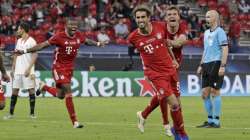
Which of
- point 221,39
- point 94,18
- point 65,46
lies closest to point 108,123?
point 65,46

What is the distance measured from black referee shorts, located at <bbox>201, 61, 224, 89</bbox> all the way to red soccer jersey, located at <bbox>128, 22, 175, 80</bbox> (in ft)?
13.6

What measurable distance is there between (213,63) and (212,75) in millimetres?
288

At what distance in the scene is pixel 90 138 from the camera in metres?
15.5

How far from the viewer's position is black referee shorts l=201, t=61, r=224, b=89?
19062 millimetres

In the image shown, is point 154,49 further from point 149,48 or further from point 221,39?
point 221,39

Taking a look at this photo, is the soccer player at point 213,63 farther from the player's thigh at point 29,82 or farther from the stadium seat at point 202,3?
the stadium seat at point 202,3

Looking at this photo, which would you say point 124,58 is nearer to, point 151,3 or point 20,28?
point 151,3

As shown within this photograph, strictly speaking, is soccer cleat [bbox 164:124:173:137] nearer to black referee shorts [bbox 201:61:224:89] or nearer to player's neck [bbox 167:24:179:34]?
player's neck [bbox 167:24:179:34]

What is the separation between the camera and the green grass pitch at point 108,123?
627 inches

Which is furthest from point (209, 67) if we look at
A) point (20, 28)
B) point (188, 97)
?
point (188, 97)

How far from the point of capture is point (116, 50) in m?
39.2

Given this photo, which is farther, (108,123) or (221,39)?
(108,123)

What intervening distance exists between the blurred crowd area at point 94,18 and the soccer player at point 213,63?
1995cm

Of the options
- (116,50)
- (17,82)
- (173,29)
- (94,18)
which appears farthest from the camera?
(94,18)
